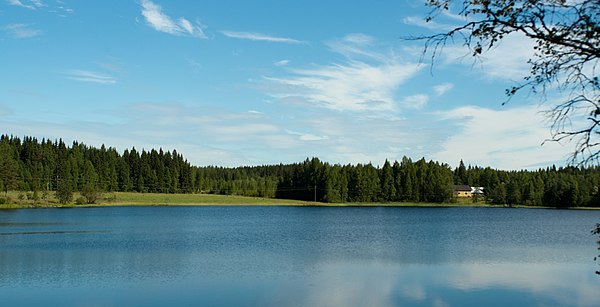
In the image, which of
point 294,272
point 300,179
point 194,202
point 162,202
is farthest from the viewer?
point 300,179

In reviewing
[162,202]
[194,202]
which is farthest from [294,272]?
[194,202]

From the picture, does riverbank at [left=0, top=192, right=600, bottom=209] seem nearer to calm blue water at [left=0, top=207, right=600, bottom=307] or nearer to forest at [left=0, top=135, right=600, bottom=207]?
forest at [left=0, top=135, right=600, bottom=207]

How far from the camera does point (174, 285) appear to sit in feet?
70.8

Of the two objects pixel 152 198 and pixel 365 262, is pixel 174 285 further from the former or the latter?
pixel 152 198

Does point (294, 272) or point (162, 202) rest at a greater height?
point (162, 202)

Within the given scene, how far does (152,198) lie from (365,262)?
103 metres

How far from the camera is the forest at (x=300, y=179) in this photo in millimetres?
125062

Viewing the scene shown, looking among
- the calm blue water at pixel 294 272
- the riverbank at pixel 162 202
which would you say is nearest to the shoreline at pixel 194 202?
the riverbank at pixel 162 202

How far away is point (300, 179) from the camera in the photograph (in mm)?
143875

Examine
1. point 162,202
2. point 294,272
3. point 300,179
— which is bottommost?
point 294,272

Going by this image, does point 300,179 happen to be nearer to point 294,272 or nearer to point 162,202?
point 162,202

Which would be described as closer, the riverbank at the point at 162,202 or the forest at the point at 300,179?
the riverbank at the point at 162,202

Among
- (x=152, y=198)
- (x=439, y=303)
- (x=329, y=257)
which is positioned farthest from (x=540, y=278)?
(x=152, y=198)

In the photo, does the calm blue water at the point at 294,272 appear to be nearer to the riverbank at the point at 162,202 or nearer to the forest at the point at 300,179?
the riverbank at the point at 162,202
